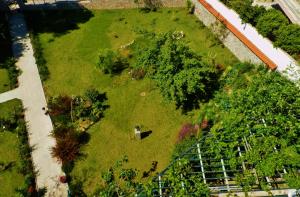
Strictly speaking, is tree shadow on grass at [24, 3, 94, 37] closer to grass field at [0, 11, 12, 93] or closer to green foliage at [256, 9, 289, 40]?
grass field at [0, 11, 12, 93]

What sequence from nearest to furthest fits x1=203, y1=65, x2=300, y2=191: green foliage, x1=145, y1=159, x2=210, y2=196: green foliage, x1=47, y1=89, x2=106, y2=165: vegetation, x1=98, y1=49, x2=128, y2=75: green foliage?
1. x1=145, y1=159, x2=210, y2=196: green foliage
2. x1=203, y1=65, x2=300, y2=191: green foliage
3. x1=47, y1=89, x2=106, y2=165: vegetation
4. x1=98, y1=49, x2=128, y2=75: green foliage

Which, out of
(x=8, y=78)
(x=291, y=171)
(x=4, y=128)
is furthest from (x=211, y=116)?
(x=8, y=78)

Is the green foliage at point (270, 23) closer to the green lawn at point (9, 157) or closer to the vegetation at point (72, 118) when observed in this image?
the vegetation at point (72, 118)

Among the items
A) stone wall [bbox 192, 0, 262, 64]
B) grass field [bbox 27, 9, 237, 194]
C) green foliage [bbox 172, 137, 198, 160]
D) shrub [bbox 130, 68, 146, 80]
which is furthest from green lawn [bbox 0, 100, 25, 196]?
stone wall [bbox 192, 0, 262, 64]

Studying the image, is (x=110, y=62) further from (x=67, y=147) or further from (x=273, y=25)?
(x=273, y=25)

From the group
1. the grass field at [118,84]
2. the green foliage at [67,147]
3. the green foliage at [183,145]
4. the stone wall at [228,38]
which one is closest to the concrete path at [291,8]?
the stone wall at [228,38]
